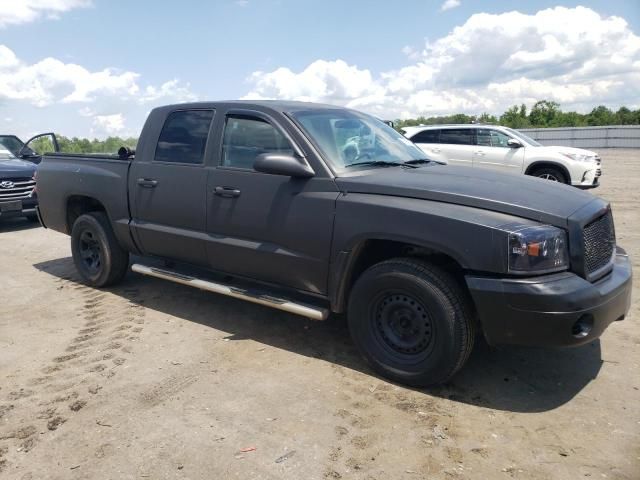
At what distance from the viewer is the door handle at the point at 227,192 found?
4.17m

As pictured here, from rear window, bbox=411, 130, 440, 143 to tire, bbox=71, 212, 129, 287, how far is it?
928 centimetres

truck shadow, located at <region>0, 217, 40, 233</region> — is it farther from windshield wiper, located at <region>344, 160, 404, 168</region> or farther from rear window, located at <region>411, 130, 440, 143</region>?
rear window, located at <region>411, 130, 440, 143</region>

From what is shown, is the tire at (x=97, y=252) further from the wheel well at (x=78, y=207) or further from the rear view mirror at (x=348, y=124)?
the rear view mirror at (x=348, y=124)

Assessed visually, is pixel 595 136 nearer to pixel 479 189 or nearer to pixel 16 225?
pixel 16 225

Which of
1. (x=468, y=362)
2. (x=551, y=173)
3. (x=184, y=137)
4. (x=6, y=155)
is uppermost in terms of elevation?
(x=184, y=137)

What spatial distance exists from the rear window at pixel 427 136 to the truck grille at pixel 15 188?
8656 mm

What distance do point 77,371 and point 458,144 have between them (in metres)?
10.8

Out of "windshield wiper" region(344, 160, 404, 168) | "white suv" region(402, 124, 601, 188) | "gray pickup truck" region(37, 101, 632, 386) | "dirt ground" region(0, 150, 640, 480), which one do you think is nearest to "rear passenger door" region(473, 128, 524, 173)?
"white suv" region(402, 124, 601, 188)

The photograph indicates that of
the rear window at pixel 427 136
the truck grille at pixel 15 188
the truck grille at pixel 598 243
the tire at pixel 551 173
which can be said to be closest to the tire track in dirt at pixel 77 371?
the truck grille at pixel 598 243

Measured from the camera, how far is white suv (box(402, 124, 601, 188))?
38.0ft

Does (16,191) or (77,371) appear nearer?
(77,371)

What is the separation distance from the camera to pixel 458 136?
41.9ft

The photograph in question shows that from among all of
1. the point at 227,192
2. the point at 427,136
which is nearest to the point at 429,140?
the point at 427,136

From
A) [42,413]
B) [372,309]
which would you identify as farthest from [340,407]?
[42,413]
